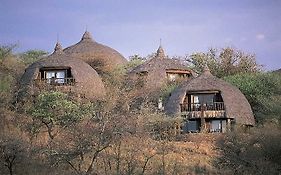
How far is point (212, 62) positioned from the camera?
44719 millimetres

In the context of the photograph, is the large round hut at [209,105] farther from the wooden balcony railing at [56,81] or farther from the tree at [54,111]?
the tree at [54,111]

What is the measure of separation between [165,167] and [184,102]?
10.8 metres

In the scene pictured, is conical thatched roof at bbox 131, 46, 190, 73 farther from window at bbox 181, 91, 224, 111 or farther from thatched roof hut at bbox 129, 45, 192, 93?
window at bbox 181, 91, 224, 111

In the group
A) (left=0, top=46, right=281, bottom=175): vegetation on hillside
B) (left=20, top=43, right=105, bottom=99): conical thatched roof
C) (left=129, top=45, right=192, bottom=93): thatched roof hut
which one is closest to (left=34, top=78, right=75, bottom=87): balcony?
(left=20, top=43, right=105, bottom=99): conical thatched roof

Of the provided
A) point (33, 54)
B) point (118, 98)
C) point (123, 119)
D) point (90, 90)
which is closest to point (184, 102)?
point (90, 90)

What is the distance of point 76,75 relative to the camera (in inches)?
1339

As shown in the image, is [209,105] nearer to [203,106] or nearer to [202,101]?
[203,106]

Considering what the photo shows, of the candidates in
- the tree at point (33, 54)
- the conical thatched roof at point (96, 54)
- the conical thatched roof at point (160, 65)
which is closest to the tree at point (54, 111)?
the conical thatched roof at point (160, 65)

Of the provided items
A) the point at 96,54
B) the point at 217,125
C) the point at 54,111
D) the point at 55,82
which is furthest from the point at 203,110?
the point at 96,54

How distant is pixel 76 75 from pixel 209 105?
8.82 meters

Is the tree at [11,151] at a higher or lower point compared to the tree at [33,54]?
lower

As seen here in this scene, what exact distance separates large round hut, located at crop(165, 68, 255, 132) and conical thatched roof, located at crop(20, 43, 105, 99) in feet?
16.4

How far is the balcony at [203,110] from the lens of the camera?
32.0 metres

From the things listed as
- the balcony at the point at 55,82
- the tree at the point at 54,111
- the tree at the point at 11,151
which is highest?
the balcony at the point at 55,82
